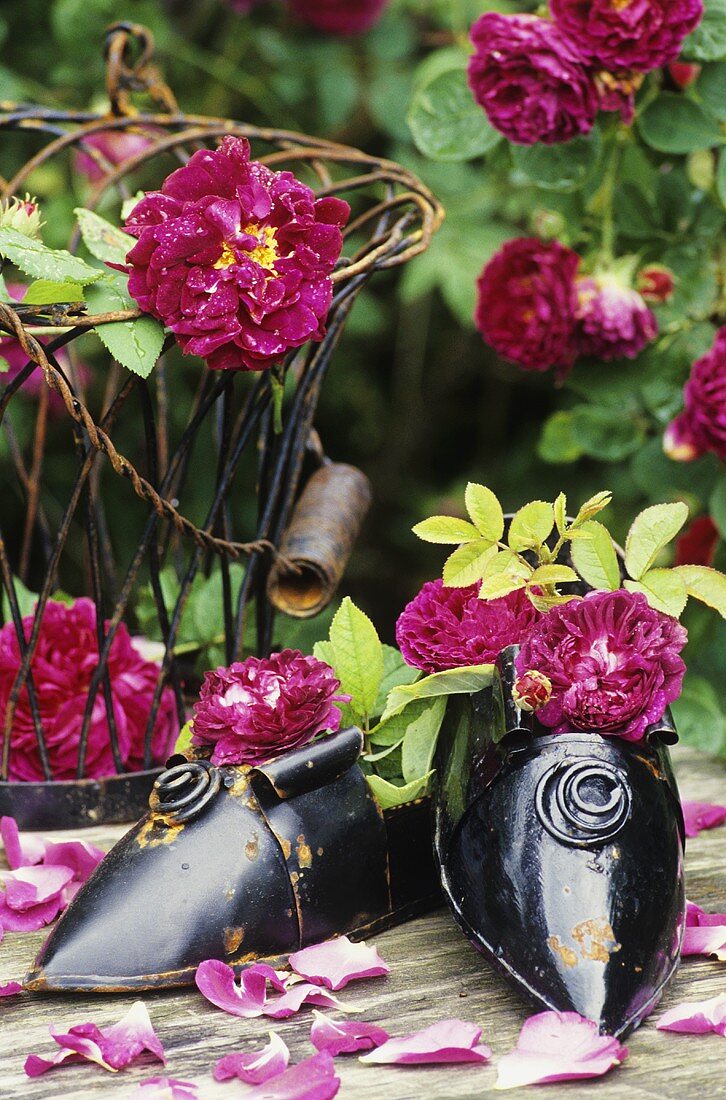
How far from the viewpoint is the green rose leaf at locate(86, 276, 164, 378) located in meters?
0.79

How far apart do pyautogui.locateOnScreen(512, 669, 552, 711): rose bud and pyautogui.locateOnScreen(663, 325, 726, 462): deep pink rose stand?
0.60 meters

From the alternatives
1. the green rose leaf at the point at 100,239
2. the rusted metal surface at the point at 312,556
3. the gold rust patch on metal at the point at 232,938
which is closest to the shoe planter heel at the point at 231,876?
the gold rust patch on metal at the point at 232,938

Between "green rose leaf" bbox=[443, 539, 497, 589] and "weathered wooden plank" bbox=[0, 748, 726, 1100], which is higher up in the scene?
"green rose leaf" bbox=[443, 539, 497, 589]

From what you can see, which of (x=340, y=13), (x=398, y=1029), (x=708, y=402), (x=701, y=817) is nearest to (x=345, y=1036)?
(x=398, y=1029)

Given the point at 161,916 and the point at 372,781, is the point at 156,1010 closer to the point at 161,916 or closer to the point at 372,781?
the point at 161,916

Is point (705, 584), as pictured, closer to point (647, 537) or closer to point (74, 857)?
point (647, 537)

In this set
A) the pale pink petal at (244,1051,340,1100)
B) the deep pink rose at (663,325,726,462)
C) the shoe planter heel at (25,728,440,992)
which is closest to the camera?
the pale pink petal at (244,1051,340,1100)

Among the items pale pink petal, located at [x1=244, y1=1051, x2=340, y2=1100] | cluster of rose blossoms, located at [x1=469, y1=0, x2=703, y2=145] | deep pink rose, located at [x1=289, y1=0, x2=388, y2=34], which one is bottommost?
pale pink petal, located at [x1=244, y1=1051, x2=340, y2=1100]

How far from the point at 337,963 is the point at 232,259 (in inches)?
17.6

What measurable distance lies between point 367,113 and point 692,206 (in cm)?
113

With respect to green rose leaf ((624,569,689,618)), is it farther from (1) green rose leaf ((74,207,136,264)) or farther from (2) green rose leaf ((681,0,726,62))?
(2) green rose leaf ((681,0,726,62))

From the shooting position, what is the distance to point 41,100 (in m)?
2.00

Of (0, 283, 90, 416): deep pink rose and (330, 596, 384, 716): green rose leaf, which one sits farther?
(0, 283, 90, 416): deep pink rose

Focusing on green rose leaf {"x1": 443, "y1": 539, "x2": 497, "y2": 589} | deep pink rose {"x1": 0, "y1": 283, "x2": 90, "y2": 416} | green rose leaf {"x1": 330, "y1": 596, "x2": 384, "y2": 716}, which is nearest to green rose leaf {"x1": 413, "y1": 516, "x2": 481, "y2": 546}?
green rose leaf {"x1": 443, "y1": 539, "x2": 497, "y2": 589}
